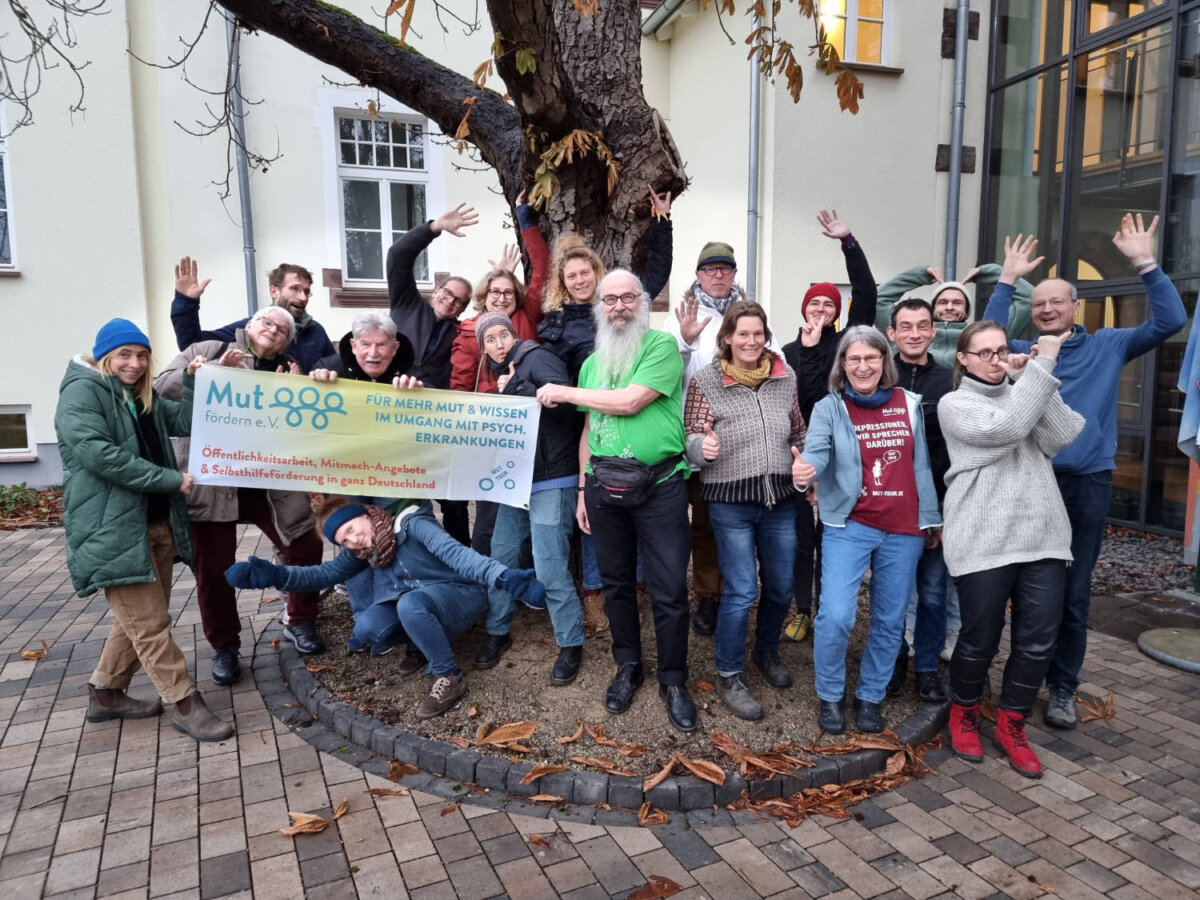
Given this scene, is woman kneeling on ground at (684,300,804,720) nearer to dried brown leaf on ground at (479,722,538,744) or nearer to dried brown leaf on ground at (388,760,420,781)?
dried brown leaf on ground at (479,722,538,744)

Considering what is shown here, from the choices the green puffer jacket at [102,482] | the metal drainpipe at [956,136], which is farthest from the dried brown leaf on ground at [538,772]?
the metal drainpipe at [956,136]

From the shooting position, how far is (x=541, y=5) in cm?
364

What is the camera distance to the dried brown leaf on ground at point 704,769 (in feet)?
10.2

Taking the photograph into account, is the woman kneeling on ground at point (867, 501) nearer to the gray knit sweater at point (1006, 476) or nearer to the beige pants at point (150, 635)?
the gray knit sweater at point (1006, 476)

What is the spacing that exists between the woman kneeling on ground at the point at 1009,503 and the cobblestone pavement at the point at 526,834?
40cm

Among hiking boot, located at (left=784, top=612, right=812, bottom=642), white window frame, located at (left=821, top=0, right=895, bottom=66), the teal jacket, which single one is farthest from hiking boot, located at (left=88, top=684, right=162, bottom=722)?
white window frame, located at (left=821, top=0, right=895, bottom=66)

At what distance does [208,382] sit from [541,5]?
2.37 meters

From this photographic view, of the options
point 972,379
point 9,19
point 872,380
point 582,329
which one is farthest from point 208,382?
point 9,19

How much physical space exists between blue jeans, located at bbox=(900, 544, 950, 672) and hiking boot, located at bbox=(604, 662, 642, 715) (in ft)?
4.16

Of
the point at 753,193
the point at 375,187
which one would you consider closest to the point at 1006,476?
the point at 753,193

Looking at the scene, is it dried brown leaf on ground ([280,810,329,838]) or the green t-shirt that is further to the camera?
the green t-shirt

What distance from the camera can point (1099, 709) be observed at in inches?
153

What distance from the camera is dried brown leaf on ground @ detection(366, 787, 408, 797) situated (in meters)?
3.17

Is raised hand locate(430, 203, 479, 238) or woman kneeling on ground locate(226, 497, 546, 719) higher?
raised hand locate(430, 203, 479, 238)
